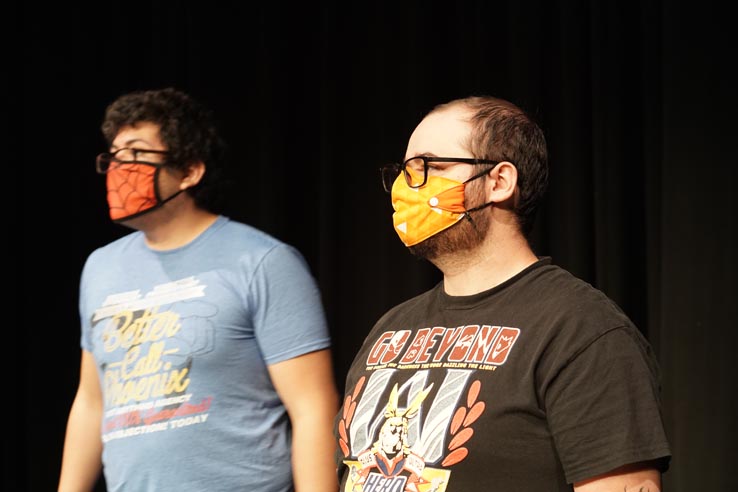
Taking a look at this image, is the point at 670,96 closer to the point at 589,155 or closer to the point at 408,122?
the point at 589,155

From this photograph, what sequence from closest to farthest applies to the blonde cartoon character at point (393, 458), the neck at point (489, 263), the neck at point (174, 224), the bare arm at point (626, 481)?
the bare arm at point (626, 481) → the blonde cartoon character at point (393, 458) → the neck at point (489, 263) → the neck at point (174, 224)

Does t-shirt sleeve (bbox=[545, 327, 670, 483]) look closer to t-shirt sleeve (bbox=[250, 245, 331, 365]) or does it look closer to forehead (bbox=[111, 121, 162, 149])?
t-shirt sleeve (bbox=[250, 245, 331, 365])

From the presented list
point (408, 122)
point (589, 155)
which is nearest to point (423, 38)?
point (408, 122)

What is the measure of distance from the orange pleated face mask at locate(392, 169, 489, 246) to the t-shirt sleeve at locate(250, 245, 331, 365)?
448 millimetres

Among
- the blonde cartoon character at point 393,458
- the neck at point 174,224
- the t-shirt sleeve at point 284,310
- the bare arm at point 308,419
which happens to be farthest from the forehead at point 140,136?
the blonde cartoon character at point 393,458

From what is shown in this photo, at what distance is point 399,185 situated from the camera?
1.91 meters

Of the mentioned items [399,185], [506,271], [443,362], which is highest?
[399,185]

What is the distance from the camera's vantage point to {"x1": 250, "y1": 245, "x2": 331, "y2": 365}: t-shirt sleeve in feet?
7.25

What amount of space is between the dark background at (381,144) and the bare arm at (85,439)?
1.22m

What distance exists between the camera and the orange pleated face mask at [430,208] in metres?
1.80

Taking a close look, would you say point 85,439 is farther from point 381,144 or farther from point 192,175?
point 381,144

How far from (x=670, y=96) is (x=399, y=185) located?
1267 mm

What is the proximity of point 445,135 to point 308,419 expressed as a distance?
752mm

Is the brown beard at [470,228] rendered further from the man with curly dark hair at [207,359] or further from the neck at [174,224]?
the neck at [174,224]
